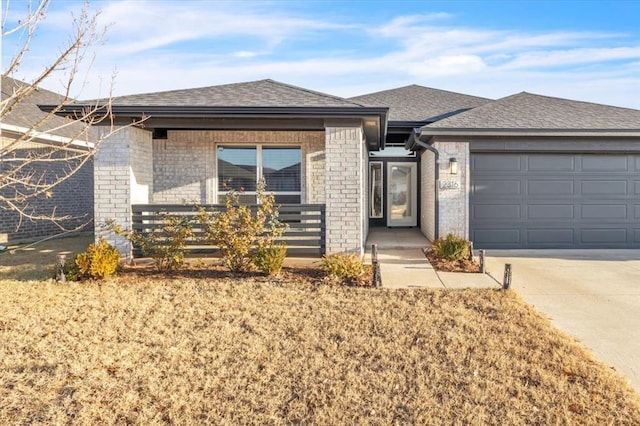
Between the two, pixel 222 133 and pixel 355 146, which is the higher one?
pixel 222 133

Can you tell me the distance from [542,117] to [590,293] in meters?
5.54

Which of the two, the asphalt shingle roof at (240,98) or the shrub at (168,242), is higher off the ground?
the asphalt shingle roof at (240,98)

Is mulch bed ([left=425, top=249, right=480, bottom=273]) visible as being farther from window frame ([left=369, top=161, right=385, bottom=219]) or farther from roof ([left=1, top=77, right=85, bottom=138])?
roof ([left=1, top=77, right=85, bottom=138])

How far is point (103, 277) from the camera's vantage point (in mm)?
6586

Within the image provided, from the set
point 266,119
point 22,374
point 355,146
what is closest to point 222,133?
point 266,119

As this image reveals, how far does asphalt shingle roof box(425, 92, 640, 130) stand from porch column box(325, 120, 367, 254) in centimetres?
252

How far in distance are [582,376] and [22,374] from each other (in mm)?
4609

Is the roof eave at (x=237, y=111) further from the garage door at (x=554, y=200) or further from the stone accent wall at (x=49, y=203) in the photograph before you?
Result: the garage door at (x=554, y=200)

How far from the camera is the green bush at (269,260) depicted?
263 inches

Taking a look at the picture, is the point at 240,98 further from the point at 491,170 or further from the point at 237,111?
the point at 491,170

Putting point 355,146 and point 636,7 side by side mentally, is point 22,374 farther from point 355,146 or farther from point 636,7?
point 636,7

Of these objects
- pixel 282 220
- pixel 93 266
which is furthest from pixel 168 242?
pixel 282 220

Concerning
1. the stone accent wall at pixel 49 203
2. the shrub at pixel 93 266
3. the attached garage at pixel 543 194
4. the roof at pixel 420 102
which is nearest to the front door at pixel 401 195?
the roof at pixel 420 102

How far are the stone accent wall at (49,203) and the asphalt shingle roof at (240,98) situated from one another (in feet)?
10.9
